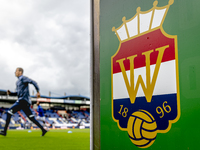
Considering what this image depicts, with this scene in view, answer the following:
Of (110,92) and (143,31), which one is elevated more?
(143,31)

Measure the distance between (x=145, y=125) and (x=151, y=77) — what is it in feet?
1.17

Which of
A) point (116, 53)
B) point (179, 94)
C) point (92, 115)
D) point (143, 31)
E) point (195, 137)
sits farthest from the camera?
point (92, 115)

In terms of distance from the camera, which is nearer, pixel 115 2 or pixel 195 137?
pixel 195 137

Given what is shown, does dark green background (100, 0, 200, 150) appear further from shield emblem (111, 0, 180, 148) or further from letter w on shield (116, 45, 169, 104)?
letter w on shield (116, 45, 169, 104)

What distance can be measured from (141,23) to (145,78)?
446 millimetres

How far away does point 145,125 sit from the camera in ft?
5.64

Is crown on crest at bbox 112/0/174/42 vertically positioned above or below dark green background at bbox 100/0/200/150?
above

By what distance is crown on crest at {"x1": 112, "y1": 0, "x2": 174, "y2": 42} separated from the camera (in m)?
1.70

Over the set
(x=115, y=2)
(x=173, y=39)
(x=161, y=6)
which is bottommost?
(x=173, y=39)

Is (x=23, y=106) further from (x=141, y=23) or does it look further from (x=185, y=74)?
(x=185, y=74)

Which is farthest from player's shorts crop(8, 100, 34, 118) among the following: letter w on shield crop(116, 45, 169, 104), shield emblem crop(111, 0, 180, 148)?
letter w on shield crop(116, 45, 169, 104)

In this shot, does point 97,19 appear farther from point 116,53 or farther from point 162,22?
point 162,22

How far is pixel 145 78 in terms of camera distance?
1.78 meters

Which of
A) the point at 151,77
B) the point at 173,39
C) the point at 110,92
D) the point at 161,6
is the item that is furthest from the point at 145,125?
the point at 161,6
